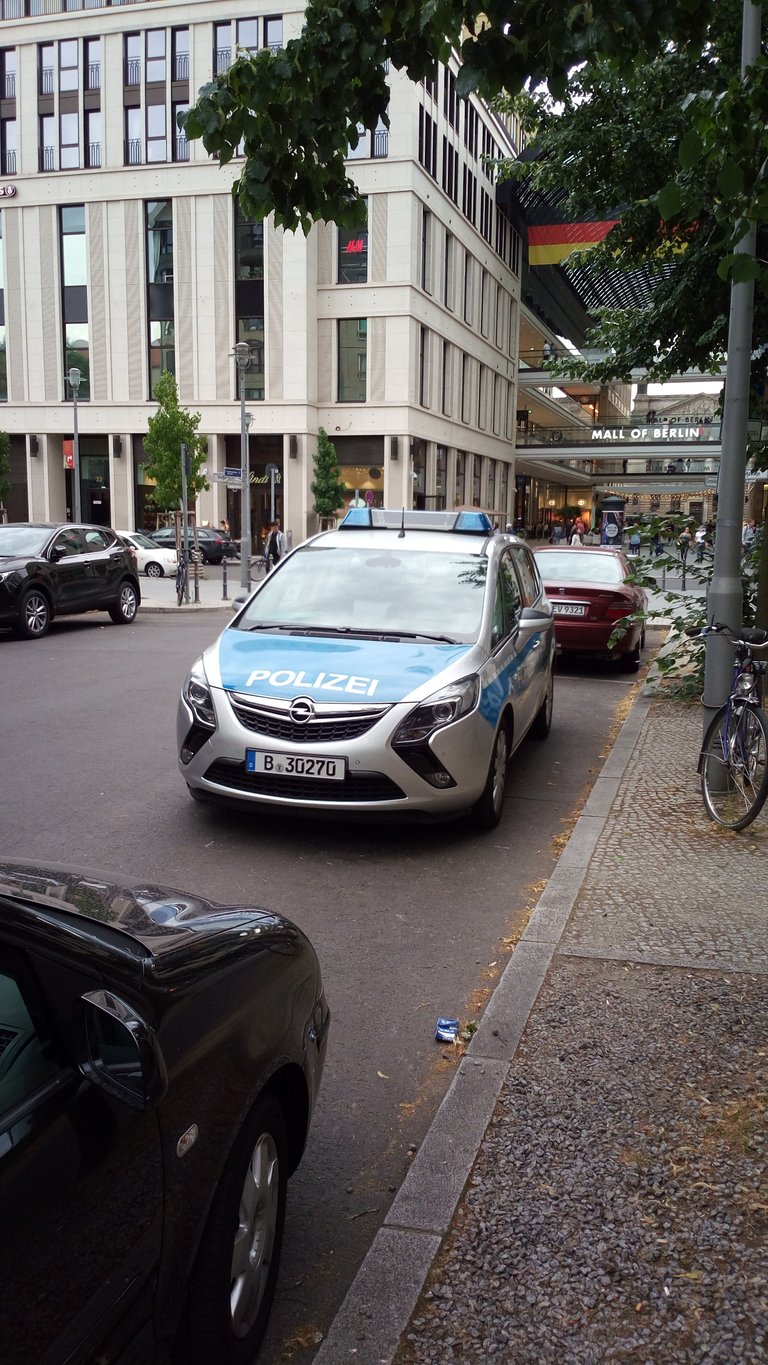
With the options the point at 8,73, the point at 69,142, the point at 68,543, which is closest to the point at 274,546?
the point at 68,543

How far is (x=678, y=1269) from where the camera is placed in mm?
2588

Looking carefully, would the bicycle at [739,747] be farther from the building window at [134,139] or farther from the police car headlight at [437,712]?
the building window at [134,139]

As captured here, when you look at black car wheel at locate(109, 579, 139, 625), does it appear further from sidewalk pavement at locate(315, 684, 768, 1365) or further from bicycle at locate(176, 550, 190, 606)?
sidewalk pavement at locate(315, 684, 768, 1365)

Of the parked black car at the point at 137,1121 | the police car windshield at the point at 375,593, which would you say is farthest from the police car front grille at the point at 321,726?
the parked black car at the point at 137,1121

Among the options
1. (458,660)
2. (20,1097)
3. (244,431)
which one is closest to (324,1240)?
(20,1097)

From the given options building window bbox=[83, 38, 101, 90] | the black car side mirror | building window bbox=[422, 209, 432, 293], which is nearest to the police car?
the black car side mirror

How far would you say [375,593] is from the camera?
7.21m

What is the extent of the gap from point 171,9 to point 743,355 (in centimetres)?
4803

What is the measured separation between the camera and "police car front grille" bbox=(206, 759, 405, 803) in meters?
5.79

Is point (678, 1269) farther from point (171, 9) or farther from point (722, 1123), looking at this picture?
point (171, 9)

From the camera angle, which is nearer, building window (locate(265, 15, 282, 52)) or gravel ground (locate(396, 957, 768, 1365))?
gravel ground (locate(396, 957, 768, 1365))

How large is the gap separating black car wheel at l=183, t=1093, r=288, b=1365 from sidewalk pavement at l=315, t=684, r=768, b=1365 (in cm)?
21

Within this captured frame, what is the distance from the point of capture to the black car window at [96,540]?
17906 mm

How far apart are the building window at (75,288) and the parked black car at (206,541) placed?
412 inches
